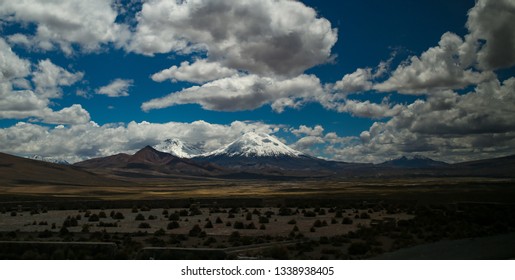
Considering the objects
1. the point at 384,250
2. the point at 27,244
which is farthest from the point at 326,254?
the point at 27,244

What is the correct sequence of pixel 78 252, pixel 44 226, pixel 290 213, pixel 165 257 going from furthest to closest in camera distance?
pixel 290 213 → pixel 44 226 → pixel 78 252 → pixel 165 257

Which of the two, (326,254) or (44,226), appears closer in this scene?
(326,254)

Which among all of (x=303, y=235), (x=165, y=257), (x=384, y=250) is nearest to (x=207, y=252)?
(x=165, y=257)

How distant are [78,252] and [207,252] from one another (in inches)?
226

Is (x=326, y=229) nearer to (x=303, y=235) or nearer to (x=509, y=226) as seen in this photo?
(x=303, y=235)

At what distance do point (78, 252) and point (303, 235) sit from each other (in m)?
13.1

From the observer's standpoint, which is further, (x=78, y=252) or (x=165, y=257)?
(x=78, y=252)

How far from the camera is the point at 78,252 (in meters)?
19.5

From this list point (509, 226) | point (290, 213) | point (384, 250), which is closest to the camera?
point (384, 250)
